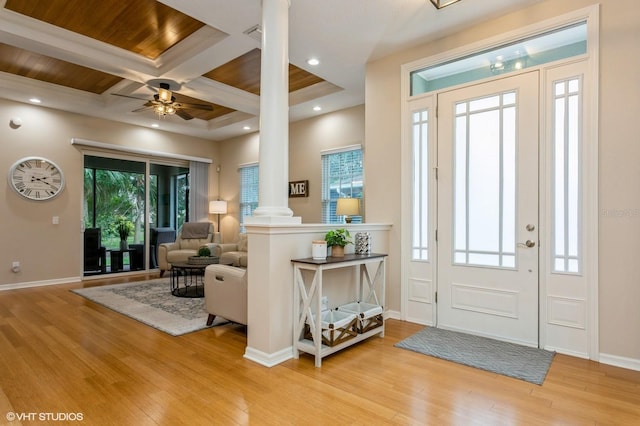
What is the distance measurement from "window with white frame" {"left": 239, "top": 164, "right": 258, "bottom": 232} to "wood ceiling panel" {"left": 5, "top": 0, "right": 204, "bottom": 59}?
3.51 metres

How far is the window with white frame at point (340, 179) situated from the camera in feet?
18.9

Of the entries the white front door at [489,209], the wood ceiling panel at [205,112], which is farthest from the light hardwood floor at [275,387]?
the wood ceiling panel at [205,112]

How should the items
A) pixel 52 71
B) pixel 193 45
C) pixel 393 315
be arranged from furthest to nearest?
pixel 52 71
pixel 193 45
pixel 393 315

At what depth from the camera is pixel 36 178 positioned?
5785mm

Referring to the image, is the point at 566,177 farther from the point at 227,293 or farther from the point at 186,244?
the point at 186,244

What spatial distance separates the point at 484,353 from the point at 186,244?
546cm

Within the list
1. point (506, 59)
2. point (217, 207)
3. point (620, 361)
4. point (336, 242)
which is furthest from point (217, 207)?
point (620, 361)

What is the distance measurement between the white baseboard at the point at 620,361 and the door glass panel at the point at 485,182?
925 mm

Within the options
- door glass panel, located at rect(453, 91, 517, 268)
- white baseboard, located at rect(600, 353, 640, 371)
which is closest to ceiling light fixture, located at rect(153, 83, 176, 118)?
door glass panel, located at rect(453, 91, 517, 268)

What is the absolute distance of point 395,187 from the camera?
397cm

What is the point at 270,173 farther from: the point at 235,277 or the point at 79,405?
the point at 79,405

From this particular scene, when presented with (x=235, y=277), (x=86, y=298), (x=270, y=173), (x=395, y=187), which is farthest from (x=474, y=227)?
(x=86, y=298)

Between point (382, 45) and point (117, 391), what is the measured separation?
391 cm

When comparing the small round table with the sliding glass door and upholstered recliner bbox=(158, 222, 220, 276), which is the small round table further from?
the sliding glass door
